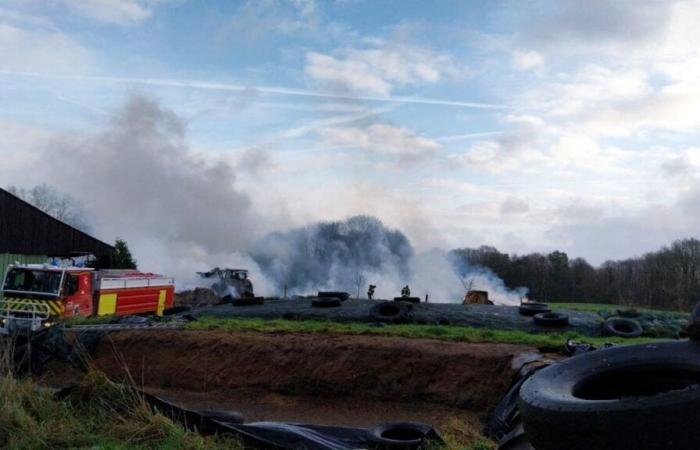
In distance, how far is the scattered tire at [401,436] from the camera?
7.29 m

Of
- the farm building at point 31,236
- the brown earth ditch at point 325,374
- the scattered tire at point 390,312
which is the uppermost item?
the farm building at point 31,236

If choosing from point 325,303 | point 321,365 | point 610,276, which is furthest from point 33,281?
point 610,276

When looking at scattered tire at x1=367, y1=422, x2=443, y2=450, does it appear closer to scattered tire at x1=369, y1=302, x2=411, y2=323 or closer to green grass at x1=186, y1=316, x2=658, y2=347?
green grass at x1=186, y1=316, x2=658, y2=347

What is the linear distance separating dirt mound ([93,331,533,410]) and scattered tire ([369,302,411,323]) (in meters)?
3.46

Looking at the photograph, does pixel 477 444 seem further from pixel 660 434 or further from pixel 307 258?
pixel 307 258

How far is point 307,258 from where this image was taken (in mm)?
59875

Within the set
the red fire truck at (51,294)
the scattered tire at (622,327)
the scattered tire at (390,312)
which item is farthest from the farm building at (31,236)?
the scattered tire at (622,327)

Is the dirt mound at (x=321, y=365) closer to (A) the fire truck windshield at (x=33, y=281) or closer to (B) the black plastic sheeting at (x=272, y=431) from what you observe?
(B) the black plastic sheeting at (x=272, y=431)

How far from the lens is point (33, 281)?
20359 mm

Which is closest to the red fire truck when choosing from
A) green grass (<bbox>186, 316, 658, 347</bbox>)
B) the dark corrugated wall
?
green grass (<bbox>186, 316, 658, 347</bbox>)

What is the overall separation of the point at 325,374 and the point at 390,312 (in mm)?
5313

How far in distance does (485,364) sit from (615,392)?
5.61 metres

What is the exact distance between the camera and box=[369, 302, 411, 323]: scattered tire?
1706cm

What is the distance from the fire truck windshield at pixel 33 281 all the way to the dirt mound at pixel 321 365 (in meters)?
6.39
